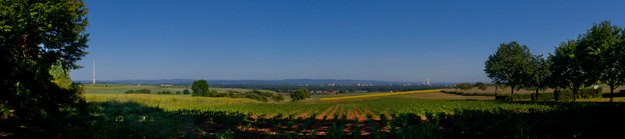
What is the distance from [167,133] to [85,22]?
14.7 meters

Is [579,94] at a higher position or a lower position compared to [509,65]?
lower

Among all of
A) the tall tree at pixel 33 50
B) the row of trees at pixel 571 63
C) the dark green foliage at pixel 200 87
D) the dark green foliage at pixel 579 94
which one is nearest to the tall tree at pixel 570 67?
the row of trees at pixel 571 63

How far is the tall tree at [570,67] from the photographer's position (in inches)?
926

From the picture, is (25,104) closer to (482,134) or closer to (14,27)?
(14,27)

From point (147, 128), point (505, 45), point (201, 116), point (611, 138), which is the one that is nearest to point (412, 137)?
point (611, 138)

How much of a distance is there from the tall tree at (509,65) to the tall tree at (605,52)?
1015cm

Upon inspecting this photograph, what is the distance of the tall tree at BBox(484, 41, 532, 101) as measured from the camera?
34594mm

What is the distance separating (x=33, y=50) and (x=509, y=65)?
4843 centimetres

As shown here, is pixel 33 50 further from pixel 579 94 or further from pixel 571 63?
pixel 579 94

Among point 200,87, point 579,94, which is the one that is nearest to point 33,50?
point 579,94

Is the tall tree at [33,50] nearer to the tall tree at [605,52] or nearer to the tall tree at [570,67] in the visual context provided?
the tall tree at [605,52]

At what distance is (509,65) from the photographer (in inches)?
1407

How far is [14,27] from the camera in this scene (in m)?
12.5

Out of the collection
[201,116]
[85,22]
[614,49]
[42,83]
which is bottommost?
[201,116]
